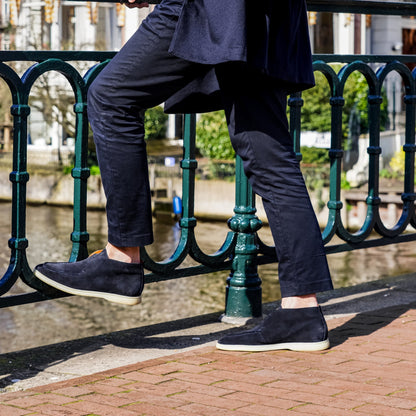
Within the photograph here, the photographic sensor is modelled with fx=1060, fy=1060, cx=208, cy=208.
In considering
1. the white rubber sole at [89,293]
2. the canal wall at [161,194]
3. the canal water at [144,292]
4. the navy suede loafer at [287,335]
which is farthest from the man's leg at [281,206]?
the canal wall at [161,194]

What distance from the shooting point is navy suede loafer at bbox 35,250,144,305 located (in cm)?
312

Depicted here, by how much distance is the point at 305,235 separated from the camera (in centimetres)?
317

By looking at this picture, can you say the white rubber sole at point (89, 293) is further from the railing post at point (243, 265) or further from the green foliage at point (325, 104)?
the green foliage at point (325, 104)

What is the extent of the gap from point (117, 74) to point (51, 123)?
2389cm

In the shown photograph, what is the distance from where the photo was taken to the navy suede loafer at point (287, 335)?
3.19 meters

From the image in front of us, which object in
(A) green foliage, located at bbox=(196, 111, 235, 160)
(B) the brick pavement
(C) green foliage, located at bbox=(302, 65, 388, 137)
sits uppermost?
(C) green foliage, located at bbox=(302, 65, 388, 137)

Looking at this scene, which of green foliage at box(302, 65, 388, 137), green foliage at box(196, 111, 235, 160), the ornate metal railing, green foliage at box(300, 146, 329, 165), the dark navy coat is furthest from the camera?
green foliage at box(196, 111, 235, 160)

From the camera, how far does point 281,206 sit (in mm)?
3152

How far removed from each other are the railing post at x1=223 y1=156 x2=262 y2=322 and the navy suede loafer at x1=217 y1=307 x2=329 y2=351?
1.64 ft

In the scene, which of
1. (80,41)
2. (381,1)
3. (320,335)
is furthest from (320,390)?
(80,41)

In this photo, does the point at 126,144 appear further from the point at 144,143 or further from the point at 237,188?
the point at 237,188

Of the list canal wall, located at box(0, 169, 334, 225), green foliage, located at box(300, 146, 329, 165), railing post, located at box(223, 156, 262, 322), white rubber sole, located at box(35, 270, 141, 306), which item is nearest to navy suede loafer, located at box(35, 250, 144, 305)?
white rubber sole, located at box(35, 270, 141, 306)

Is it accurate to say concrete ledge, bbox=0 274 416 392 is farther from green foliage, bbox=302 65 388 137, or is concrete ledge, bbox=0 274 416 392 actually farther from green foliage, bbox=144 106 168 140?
green foliage, bbox=144 106 168 140

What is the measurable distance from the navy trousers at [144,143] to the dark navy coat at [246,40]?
6 cm
